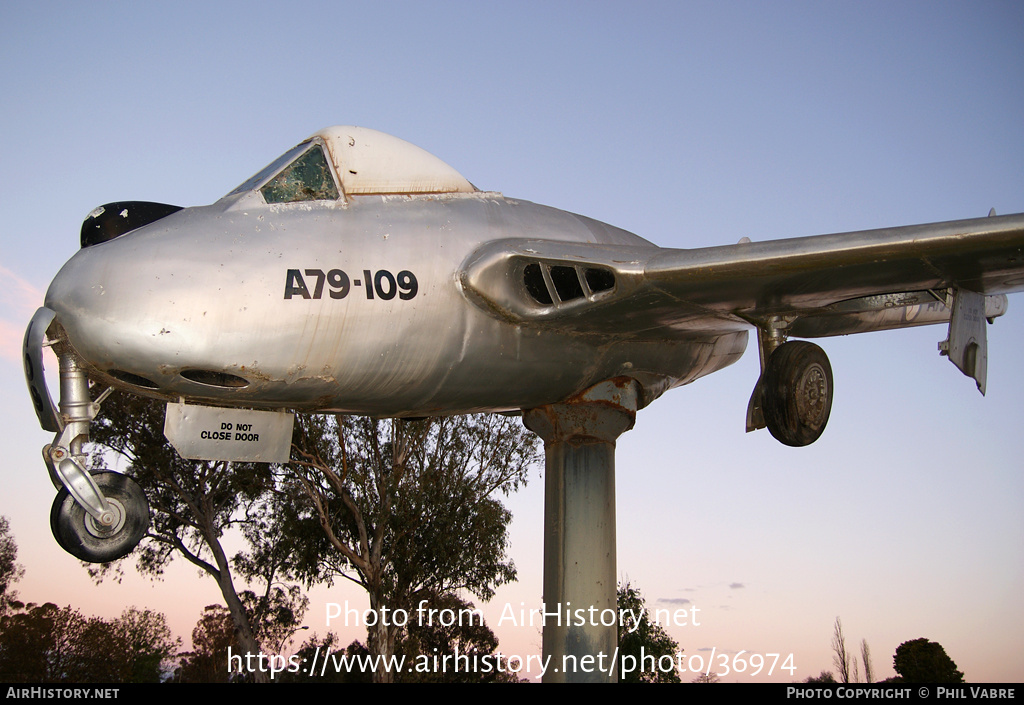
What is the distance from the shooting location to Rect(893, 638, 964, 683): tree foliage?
20625 mm

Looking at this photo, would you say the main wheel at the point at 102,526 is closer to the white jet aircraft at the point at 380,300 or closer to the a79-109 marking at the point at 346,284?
the white jet aircraft at the point at 380,300

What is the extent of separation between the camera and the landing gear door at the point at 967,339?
695 cm

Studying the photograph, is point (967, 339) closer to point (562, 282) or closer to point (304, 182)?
point (562, 282)

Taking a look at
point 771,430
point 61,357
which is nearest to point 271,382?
point 61,357

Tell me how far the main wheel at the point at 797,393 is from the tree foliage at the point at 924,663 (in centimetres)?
1609

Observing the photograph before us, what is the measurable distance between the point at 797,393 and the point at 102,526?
5333 mm

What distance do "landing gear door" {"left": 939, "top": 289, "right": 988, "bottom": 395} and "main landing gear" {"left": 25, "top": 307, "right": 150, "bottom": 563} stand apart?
6.28 metres

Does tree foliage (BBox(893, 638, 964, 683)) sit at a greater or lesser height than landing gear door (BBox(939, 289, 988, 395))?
lesser

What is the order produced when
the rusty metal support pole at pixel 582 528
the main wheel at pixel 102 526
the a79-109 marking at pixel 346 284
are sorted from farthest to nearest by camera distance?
1. the rusty metal support pole at pixel 582 528
2. the a79-109 marking at pixel 346 284
3. the main wheel at pixel 102 526

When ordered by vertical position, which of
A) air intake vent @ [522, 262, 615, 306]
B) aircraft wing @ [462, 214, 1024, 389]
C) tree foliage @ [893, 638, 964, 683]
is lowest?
tree foliage @ [893, 638, 964, 683]

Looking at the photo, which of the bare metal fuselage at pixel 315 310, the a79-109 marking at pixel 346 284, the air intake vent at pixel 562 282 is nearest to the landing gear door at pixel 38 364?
the bare metal fuselage at pixel 315 310

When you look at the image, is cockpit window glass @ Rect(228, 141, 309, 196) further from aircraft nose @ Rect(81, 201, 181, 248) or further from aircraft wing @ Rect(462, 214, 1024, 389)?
aircraft wing @ Rect(462, 214, 1024, 389)

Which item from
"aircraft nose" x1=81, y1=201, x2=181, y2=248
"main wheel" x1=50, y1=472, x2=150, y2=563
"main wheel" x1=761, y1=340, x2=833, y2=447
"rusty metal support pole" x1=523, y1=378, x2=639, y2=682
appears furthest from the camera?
"rusty metal support pole" x1=523, y1=378, x2=639, y2=682

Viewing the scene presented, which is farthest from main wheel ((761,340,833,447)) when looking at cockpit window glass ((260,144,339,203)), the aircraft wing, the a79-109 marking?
cockpit window glass ((260,144,339,203))
